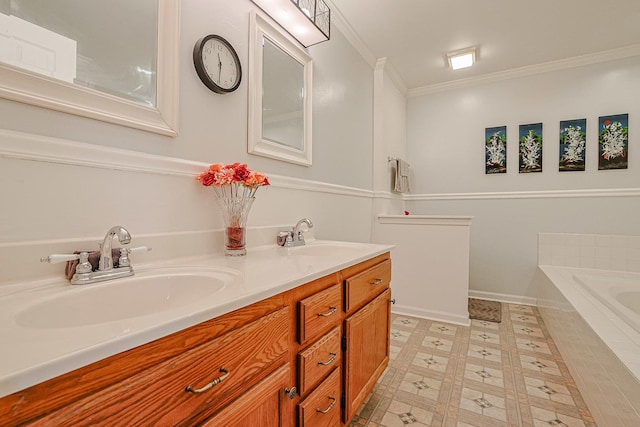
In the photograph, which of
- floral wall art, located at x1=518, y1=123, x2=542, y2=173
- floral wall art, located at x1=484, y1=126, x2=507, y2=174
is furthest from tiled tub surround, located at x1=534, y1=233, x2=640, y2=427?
floral wall art, located at x1=484, y1=126, x2=507, y2=174

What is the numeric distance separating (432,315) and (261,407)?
2.25 m

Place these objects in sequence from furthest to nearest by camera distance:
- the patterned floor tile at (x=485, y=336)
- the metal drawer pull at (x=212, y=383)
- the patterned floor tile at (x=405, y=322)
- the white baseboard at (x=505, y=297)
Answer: the white baseboard at (x=505, y=297)
the patterned floor tile at (x=405, y=322)
the patterned floor tile at (x=485, y=336)
the metal drawer pull at (x=212, y=383)

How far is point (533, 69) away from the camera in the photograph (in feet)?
9.82

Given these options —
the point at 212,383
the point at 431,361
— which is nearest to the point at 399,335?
the point at 431,361

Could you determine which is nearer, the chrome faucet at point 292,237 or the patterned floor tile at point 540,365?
the chrome faucet at point 292,237

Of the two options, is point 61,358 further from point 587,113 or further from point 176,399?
point 587,113

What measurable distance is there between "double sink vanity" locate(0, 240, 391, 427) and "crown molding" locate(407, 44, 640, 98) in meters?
2.99

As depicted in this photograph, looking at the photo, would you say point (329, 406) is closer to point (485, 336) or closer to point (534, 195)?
point (485, 336)

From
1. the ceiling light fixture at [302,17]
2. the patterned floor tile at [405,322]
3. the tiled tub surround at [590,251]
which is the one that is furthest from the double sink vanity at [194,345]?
the tiled tub surround at [590,251]

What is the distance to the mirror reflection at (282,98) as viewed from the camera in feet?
4.88

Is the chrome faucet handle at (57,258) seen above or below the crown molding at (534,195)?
below

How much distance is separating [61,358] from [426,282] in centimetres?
263

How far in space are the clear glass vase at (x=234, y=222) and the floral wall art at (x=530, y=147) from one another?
305 cm

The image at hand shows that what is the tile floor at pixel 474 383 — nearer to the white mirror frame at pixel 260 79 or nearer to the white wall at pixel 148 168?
the white wall at pixel 148 168
